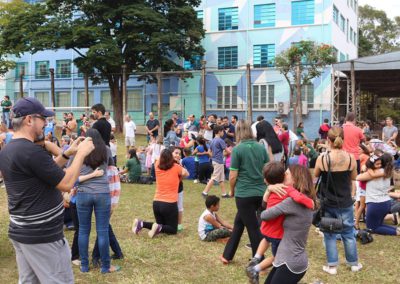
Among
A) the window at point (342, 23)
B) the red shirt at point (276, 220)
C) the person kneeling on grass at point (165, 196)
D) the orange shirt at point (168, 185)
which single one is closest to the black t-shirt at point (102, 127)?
the person kneeling on grass at point (165, 196)

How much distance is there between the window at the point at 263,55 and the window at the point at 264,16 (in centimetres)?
162

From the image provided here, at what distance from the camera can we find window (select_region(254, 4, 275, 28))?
33844mm

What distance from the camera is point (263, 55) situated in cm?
3403

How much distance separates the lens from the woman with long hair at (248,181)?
554cm

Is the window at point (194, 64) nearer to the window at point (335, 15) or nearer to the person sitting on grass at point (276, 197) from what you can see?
the window at point (335, 15)

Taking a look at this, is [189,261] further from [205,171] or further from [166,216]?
[205,171]

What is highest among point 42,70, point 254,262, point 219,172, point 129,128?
point 42,70

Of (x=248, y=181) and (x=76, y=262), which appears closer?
(x=248, y=181)

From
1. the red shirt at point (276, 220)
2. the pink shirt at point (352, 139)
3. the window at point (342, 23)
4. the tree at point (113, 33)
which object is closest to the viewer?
the red shirt at point (276, 220)

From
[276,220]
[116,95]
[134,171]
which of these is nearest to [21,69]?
[116,95]

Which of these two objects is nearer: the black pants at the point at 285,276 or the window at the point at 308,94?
the black pants at the point at 285,276

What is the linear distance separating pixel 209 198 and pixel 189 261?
1182 millimetres

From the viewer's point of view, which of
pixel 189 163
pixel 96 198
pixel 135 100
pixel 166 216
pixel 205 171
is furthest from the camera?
pixel 135 100

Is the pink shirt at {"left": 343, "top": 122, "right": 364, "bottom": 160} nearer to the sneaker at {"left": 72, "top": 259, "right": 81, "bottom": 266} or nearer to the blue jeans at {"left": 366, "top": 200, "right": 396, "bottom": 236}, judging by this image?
the blue jeans at {"left": 366, "top": 200, "right": 396, "bottom": 236}
